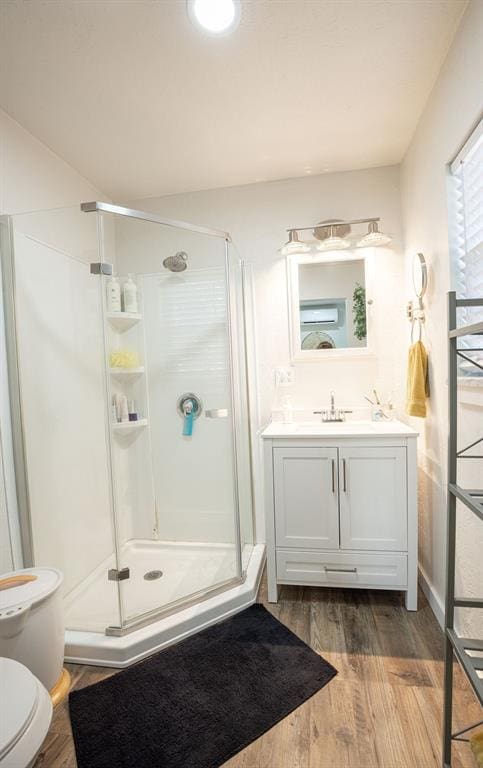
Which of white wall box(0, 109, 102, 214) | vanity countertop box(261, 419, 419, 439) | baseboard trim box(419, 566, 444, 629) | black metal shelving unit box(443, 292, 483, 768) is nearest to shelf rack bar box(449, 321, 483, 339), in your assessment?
black metal shelving unit box(443, 292, 483, 768)

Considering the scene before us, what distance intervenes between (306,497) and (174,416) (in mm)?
928

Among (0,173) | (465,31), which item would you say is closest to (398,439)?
(465,31)

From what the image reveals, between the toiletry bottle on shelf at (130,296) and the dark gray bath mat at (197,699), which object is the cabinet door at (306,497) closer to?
the dark gray bath mat at (197,699)

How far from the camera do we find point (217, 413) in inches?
87.0

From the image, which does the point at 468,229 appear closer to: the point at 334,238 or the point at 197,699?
the point at 334,238

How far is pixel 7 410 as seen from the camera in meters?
1.71

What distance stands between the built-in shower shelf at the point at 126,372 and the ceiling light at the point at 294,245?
1.16 meters

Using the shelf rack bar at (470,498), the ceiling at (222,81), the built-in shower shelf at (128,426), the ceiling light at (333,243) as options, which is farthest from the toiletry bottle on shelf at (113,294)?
the shelf rack bar at (470,498)

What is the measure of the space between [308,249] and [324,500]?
1509mm

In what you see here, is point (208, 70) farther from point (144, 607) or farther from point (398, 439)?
point (144, 607)

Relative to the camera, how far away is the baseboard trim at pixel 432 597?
1.74 metres

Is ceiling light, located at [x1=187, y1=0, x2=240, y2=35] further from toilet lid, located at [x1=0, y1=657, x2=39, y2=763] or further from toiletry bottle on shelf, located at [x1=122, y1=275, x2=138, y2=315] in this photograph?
toilet lid, located at [x1=0, y1=657, x2=39, y2=763]

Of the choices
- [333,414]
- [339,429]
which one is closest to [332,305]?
[333,414]

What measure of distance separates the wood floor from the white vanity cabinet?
0.55 ft
